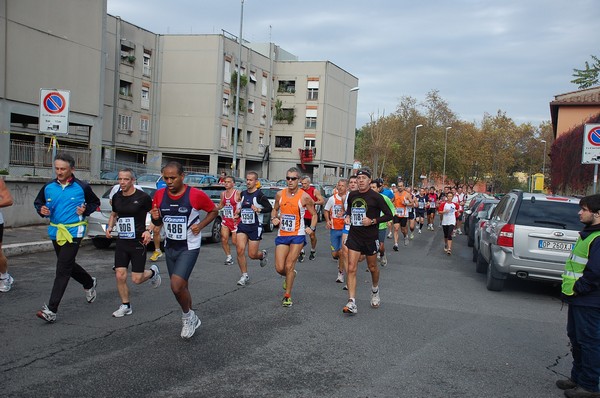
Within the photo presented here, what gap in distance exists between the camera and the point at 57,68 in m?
23.1

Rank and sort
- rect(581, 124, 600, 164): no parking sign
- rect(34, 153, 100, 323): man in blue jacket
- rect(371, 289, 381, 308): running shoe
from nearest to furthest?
rect(34, 153, 100, 323): man in blue jacket
rect(371, 289, 381, 308): running shoe
rect(581, 124, 600, 164): no parking sign

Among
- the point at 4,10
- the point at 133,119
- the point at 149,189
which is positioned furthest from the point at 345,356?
the point at 133,119

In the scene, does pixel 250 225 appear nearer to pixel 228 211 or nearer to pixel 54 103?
pixel 228 211

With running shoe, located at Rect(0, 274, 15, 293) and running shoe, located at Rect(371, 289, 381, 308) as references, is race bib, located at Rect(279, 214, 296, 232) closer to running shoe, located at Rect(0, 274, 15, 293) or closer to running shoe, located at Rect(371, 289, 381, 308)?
running shoe, located at Rect(371, 289, 381, 308)

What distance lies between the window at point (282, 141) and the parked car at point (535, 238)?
46864mm

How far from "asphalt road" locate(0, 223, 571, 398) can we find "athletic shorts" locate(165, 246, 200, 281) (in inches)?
28.2

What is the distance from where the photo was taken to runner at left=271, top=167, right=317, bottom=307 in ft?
25.4

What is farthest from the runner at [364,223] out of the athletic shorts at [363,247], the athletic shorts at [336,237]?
the athletic shorts at [336,237]

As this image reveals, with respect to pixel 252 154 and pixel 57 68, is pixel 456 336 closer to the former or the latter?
pixel 57 68

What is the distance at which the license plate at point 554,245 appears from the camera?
28.6ft

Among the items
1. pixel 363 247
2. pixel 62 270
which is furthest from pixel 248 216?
pixel 62 270

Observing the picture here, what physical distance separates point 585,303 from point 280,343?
3042 millimetres

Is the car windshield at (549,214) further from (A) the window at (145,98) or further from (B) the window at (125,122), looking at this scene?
(A) the window at (145,98)

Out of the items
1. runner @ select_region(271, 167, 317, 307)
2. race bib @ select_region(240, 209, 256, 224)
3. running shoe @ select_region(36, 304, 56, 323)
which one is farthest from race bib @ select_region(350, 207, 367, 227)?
running shoe @ select_region(36, 304, 56, 323)
